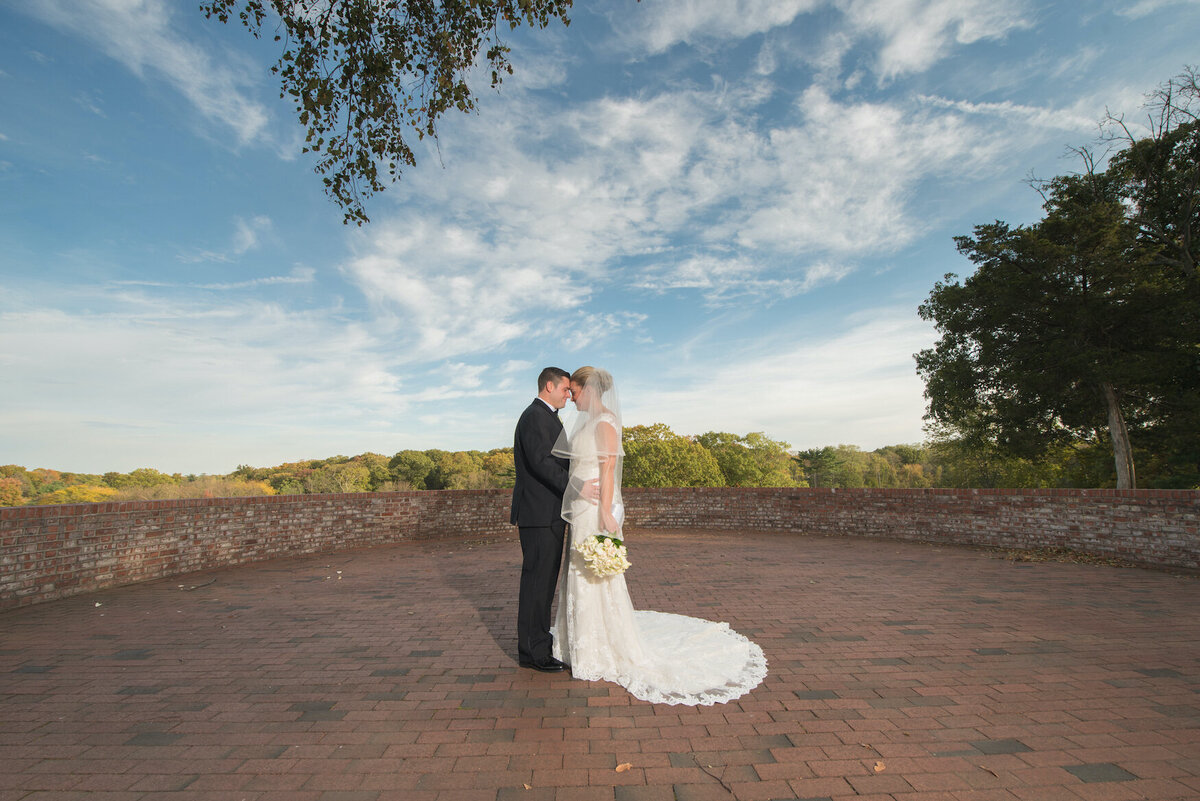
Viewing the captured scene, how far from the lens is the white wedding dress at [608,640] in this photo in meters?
3.70

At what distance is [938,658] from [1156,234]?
21707 millimetres

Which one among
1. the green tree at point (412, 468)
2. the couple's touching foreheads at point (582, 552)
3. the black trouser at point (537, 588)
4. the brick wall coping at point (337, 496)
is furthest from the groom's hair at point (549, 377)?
the green tree at point (412, 468)

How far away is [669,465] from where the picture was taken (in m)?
43.5

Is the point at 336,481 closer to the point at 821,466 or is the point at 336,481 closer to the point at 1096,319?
the point at 1096,319

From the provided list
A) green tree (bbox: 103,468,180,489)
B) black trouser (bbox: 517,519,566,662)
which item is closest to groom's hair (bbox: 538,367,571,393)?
black trouser (bbox: 517,519,566,662)

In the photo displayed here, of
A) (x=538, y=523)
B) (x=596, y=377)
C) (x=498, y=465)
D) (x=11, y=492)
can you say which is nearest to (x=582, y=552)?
(x=538, y=523)

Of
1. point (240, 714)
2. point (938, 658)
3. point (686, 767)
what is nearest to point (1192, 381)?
point (938, 658)

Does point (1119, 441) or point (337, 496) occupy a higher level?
point (1119, 441)

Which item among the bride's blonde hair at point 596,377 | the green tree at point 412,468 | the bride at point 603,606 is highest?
the green tree at point 412,468

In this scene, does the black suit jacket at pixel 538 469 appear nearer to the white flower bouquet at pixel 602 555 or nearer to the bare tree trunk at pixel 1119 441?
the white flower bouquet at pixel 602 555

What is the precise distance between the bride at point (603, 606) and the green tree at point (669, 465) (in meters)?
38.6

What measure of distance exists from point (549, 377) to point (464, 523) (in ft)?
31.0

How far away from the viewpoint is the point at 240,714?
3227mm

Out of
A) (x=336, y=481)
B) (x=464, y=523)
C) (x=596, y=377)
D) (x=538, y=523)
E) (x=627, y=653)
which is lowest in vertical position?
(x=627, y=653)
